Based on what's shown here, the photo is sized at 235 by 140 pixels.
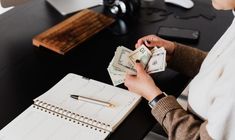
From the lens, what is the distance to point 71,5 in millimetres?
1558

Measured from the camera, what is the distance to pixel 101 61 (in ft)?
3.94

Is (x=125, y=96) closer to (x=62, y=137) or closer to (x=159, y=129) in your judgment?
(x=62, y=137)

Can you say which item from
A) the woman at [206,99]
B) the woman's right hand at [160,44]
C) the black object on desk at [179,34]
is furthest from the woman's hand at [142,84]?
the black object on desk at [179,34]

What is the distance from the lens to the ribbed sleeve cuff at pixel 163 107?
0.94 meters

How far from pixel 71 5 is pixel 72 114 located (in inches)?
29.0

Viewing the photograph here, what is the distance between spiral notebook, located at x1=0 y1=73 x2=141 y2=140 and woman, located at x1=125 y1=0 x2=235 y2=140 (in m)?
0.06

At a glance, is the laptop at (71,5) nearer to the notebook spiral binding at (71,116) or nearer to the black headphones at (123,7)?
the black headphones at (123,7)

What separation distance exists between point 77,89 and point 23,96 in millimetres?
157

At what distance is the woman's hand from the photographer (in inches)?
39.4

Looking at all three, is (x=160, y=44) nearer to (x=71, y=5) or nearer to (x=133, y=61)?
(x=133, y=61)

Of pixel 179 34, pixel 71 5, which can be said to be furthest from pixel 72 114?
pixel 71 5

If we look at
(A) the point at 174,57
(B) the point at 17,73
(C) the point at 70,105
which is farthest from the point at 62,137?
(A) the point at 174,57

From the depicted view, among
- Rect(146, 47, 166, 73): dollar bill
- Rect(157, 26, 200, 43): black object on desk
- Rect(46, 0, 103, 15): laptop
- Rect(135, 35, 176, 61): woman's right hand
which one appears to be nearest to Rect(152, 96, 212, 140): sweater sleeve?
Rect(146, 47, 166, 73): dollar bill

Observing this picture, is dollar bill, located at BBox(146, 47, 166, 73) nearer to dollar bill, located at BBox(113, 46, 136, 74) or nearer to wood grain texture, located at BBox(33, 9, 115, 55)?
dollar bill, located at BBox(113, 46, 136, 74)
